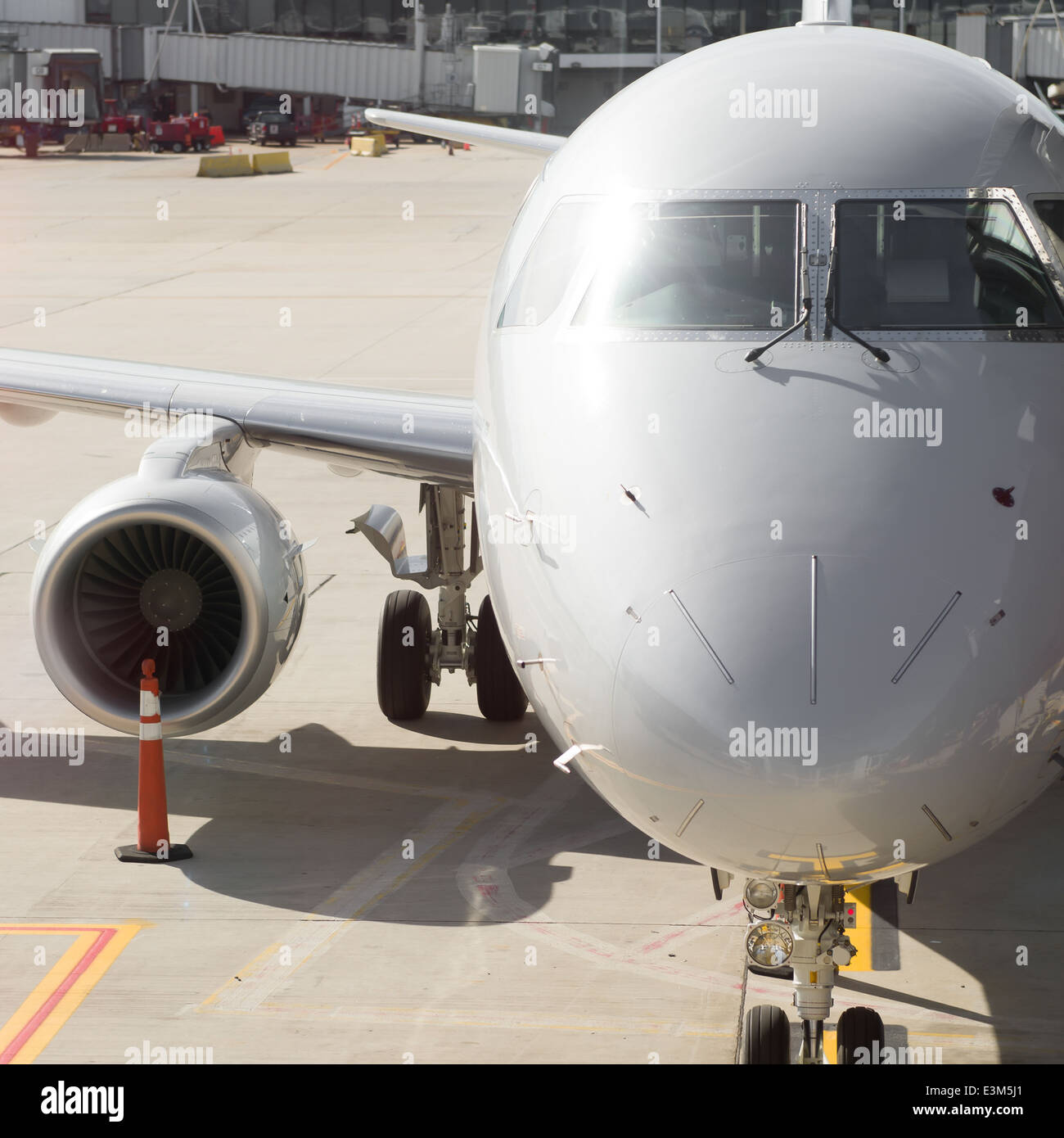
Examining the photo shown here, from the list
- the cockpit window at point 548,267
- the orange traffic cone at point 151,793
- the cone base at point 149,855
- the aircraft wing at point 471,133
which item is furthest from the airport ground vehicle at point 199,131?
the cockpit window at point 548,267

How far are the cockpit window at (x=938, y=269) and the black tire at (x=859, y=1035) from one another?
2.52 m

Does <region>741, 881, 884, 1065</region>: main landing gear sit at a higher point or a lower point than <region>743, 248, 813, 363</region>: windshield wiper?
Result: lower

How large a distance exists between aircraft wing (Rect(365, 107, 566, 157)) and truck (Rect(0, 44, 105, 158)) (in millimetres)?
58905

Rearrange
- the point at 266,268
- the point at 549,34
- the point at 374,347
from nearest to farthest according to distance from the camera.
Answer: the point at 374,347 < the point at 266,268 < the point at 549,34

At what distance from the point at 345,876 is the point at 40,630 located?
7.32 feet

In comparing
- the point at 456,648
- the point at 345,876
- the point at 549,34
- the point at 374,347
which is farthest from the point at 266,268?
the point at 549,34

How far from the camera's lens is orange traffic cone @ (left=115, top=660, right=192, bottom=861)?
28.3 feet

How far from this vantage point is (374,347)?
83.8 feet

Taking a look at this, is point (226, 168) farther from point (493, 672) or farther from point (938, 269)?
point (938, 269)

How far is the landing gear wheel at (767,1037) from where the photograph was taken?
6090 millimetres

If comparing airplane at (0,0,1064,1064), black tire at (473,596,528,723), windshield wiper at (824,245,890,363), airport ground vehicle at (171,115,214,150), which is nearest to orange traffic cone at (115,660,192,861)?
black tire at (473,596,528,723)

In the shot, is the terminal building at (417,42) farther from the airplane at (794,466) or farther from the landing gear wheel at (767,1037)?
the landing gear wheel at (767,1037)

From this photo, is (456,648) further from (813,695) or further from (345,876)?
(813,695)

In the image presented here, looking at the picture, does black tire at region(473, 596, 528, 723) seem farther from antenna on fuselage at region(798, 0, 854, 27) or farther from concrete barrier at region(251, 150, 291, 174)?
concrete barrier at region(251, 150, 291, 174)
